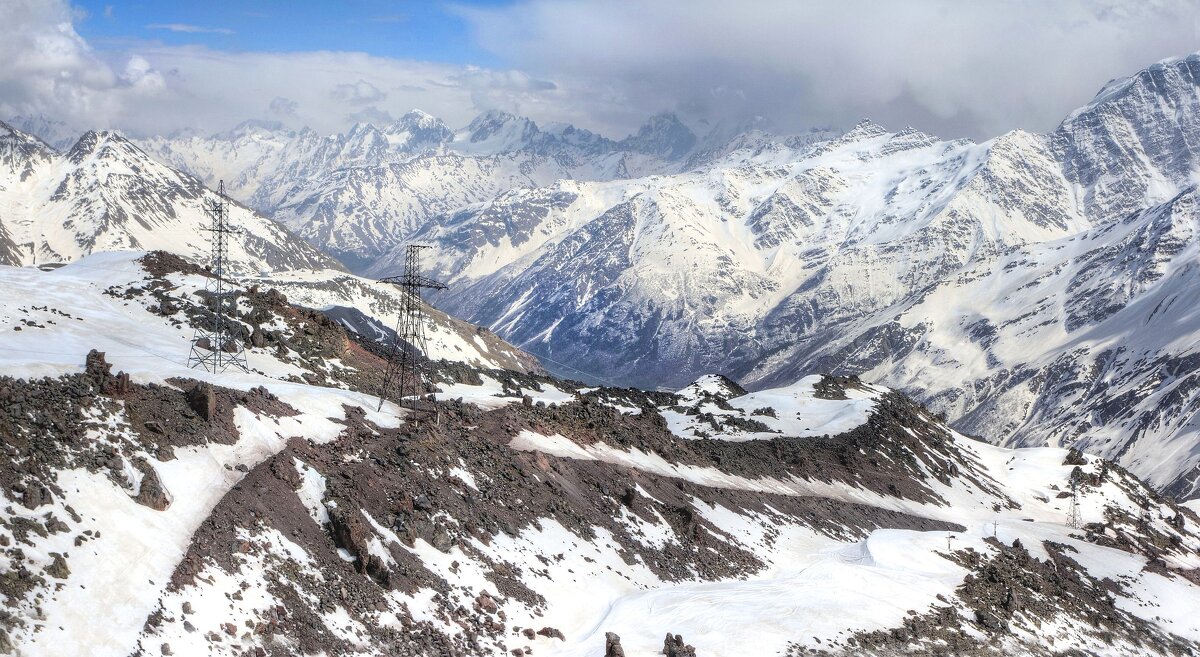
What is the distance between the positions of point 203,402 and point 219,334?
22.3 meters

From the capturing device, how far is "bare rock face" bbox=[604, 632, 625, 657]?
135ft

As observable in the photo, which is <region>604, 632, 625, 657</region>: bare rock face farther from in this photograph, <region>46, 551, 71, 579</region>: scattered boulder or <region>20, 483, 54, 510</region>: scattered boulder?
<region>20, 483, 54, 510</region>: scattered boulder

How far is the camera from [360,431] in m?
55.1

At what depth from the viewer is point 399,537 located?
150 feet

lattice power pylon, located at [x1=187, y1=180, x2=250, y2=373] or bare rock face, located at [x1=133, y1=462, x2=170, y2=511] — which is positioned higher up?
lattice power pylon, located at [x1=187, y1=180, x2=250, y2=373]

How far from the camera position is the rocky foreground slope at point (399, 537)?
3531 centimetres

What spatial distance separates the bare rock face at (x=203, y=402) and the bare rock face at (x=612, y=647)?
2159 cm

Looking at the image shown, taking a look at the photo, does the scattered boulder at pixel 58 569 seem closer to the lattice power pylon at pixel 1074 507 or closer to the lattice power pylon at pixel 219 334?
the lattice power pylon at pixel 219 334

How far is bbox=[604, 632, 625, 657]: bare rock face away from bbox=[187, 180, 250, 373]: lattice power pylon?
34873mm

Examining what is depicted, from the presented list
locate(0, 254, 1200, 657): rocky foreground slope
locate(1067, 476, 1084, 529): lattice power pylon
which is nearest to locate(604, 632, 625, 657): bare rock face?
locate(0, 254, 1200, 657): rocky foreground slope

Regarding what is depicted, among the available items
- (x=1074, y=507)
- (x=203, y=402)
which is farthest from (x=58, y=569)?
(x=1074, y=507)

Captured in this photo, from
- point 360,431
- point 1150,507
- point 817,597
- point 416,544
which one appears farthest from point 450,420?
point 1150,507

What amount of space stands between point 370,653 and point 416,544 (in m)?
9.04

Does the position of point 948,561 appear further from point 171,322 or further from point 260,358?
point 171,322
